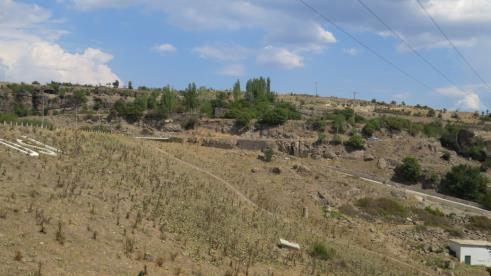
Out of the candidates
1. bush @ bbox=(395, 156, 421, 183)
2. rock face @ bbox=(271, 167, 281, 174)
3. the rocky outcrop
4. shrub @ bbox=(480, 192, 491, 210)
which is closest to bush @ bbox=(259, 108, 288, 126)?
the rocky outcrop

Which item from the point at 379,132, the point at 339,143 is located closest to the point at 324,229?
the point at 339,143

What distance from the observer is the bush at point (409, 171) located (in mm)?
55375

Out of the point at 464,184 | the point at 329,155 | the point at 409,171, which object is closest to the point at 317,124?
the point at 329,155

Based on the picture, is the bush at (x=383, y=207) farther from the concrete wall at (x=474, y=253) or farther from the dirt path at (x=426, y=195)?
the dirt path at (x=426, y=195)

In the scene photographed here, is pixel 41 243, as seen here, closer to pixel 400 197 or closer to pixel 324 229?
pixel 324 229

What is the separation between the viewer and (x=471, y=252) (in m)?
36.3

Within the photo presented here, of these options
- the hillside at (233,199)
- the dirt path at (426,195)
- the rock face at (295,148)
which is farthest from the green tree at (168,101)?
the dirt path at (426,195)

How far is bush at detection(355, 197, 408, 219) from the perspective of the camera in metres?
42.2

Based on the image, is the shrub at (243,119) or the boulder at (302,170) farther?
the shrub at (243,119)

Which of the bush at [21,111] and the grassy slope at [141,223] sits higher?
the bush at [21,111]

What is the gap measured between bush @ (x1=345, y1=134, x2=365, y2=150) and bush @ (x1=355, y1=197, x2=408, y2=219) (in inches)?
676

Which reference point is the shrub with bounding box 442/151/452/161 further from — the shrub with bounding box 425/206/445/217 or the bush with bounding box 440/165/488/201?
the shrub with bounding box 425/206/445/217

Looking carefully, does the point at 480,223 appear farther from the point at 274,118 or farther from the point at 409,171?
the point at 274,118

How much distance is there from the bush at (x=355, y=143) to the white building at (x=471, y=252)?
24.9m
